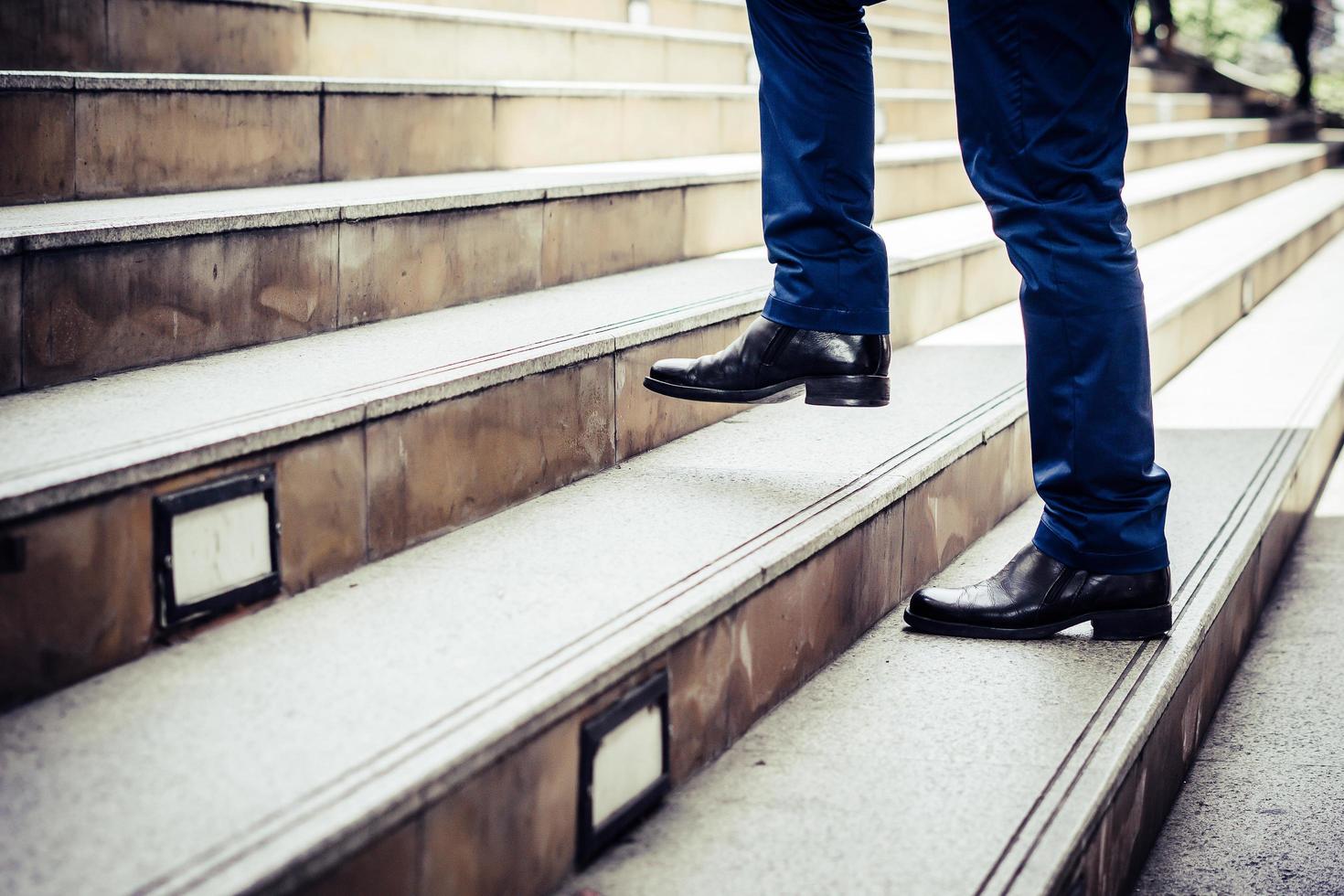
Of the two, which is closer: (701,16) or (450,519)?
(450,519)

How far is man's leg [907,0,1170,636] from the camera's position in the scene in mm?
1387

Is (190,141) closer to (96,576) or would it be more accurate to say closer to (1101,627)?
(96,576)

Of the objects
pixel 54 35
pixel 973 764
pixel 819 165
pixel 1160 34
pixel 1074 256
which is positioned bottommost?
pixel 973 764

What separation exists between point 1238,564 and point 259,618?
1.38 meters

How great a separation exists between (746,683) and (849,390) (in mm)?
451

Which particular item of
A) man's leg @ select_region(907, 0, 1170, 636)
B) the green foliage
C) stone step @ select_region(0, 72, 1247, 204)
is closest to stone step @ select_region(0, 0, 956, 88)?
stone step @ select_region(0, 72, 1247, 204)

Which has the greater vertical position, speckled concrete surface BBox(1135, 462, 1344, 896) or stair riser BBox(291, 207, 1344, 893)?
stair riser BBox(291, 207, 1344, 893)

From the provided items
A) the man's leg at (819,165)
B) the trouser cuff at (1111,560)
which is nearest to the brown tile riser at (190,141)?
the man's leg at (819,165)

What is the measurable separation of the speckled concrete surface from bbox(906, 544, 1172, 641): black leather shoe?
258 millimetres

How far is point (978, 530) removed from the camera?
2.04 m

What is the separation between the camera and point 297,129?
207 cm

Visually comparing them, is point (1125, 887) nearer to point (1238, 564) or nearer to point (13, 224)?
point (1238, 564)

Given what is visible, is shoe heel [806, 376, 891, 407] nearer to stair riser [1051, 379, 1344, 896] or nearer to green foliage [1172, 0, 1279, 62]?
stair riser [1051, 379, 1344, 896]

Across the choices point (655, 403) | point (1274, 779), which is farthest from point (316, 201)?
point (1274, 779)
